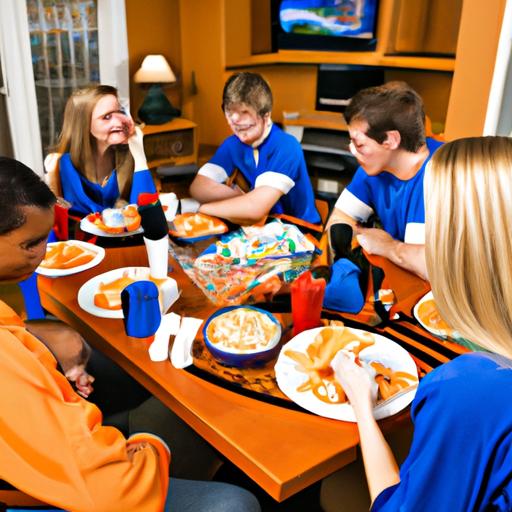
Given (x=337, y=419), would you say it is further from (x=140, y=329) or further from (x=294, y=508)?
(x=294, y=508)

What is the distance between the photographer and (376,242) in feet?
5.71

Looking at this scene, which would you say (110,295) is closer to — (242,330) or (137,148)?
(242,330)

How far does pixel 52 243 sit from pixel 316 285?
3.20ft

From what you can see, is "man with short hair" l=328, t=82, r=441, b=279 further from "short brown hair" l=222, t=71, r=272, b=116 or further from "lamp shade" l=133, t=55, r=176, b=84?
"lamp shade" l=133, t=55, r=176, b=84

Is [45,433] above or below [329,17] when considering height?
below

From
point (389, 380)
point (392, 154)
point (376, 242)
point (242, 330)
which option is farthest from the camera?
point (392, 154)

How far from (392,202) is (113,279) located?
1.04 meters

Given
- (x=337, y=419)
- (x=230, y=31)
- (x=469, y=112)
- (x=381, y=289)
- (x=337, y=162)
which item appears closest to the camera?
(x=337, y=419)

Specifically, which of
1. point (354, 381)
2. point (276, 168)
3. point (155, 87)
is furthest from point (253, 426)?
point (155, 87)

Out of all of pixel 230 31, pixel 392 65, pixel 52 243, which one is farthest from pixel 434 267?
pixel 230 31

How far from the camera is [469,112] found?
3.20 meters

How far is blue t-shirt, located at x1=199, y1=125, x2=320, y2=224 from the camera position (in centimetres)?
227

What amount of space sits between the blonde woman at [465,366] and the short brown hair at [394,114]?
2.89 ft

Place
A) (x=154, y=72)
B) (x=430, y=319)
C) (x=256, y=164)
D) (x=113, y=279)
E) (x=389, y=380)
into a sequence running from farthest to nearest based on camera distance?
1. (x=154, y=72)
2. (x=256, y=164)
3. (x=113, y=279)
4. (x=430, y=319)
5. (x=389, y=380)
